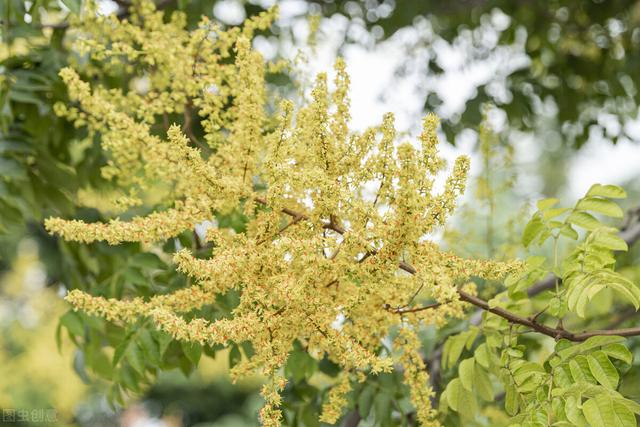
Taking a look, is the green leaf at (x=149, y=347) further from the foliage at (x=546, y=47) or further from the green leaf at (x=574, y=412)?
the foliage at (x=546, y=47)

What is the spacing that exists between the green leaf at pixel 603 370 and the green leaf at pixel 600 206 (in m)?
0.47

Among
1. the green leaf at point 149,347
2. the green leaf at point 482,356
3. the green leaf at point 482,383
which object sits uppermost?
the green leaf at point 482,356

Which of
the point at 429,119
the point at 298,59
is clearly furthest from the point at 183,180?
the point at 429,119

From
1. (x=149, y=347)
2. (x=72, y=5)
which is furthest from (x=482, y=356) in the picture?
(x=72, y=5)

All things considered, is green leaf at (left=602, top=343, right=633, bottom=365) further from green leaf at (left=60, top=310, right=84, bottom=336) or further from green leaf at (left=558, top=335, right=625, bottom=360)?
green leaf at (left=60, top=310, right=84, bottom=336)

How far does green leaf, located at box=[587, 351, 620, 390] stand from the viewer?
7.04 ft

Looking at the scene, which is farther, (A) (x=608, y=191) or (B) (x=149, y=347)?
(B) (x=149, y=347)

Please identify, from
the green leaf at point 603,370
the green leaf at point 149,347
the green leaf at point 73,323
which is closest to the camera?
the green leaf at point 603,370

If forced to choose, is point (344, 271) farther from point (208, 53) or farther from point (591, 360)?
point (208, 53)

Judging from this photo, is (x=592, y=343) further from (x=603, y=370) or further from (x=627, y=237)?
(x=627, y=237)

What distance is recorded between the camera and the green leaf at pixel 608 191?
7.89 ft

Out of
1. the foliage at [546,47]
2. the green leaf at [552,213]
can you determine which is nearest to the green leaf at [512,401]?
the green leaf at [552,213]

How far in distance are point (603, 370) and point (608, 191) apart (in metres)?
0.57

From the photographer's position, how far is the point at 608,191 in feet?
7.98
